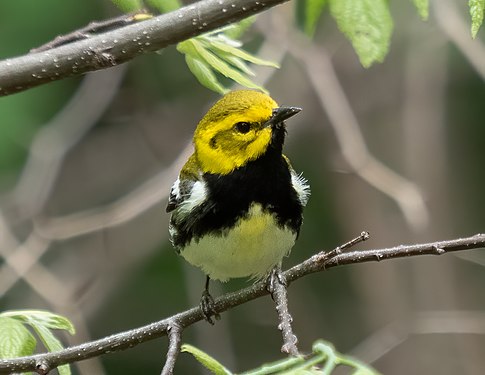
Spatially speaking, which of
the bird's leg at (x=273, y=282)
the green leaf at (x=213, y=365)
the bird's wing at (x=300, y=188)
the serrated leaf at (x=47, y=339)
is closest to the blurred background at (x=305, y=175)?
the bird's wing at (x=300, y=188)

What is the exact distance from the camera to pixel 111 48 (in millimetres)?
1461

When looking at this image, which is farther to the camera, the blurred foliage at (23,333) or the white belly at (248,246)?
the white belly at (248,246)

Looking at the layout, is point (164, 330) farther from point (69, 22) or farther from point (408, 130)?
point (408, 130)

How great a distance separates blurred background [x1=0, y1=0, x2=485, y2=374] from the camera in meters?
4.72

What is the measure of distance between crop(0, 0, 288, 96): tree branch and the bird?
3.43 ft

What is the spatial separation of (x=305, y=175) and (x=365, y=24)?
Answer: 392 centimetres

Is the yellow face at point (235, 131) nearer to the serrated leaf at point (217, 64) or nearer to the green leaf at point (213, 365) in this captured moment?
the serrated leaf at point (217, 64)

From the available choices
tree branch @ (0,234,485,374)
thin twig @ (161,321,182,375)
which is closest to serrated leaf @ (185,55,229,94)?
tree branch @ (0,234,485,374)

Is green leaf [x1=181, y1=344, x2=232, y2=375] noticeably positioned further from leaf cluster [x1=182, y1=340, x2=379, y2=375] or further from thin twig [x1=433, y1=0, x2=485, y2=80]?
thin twig [x1=433, y1=0, x2=485, y2=80]

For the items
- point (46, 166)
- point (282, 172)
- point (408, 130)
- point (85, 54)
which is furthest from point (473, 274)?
point (85, 54)

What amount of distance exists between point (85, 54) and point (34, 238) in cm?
313

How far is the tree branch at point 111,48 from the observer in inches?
55.8

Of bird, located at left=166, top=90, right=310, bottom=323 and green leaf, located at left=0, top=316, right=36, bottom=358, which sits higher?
bird, located at left=166, top=90, right=310, bottom=323

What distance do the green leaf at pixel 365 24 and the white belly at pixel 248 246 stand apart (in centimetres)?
75
